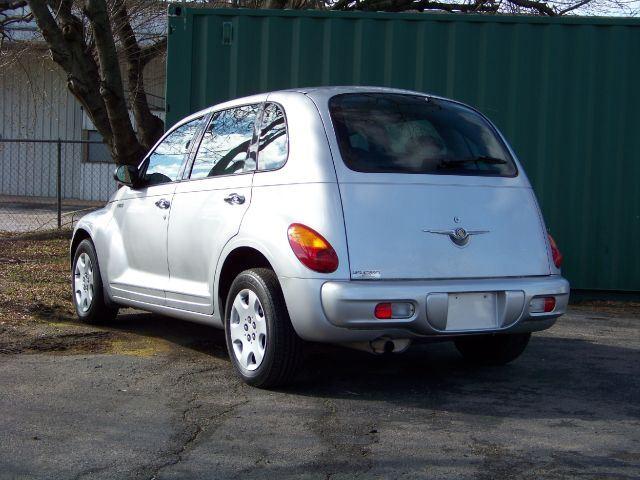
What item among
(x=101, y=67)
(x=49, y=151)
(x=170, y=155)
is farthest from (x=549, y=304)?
(x=49, y=151)

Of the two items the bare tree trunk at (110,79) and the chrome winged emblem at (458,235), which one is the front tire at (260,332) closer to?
the chrome winged emblem at (458,235)

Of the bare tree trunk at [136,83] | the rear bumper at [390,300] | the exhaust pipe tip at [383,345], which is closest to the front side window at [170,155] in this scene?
the rear bumper at [390,300]

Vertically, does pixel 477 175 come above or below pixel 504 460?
above

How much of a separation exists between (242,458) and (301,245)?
128 centimetres

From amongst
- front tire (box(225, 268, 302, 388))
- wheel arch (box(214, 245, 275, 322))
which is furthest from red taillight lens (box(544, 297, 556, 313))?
wheel arch (box(214, 245, 275, 322))

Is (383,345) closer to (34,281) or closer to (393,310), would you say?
(393,310)

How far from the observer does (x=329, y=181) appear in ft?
16.7

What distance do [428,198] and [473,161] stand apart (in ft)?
1.78

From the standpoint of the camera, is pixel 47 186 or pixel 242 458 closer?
pixel 242 458

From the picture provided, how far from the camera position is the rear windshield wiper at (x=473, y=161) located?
5.46 m

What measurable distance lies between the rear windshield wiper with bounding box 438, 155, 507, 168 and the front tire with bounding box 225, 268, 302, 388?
1.22m

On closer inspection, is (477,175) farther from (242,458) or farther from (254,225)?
(242,458)

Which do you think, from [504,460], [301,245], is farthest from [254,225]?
[504,460]

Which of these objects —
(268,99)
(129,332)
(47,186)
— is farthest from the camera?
(47,186)
